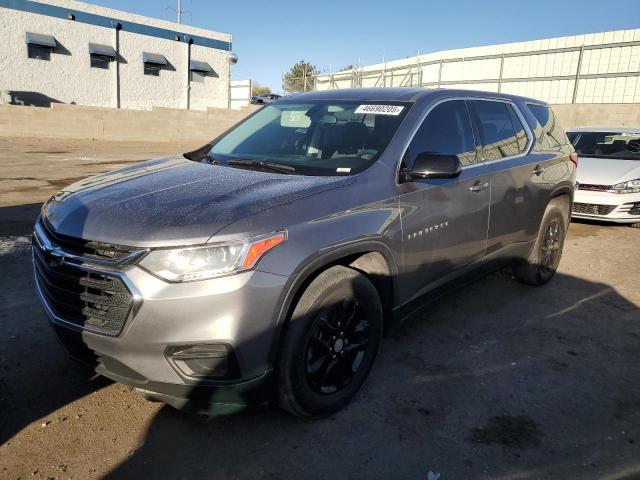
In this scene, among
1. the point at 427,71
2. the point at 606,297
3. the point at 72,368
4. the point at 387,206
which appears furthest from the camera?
the point at 427,71

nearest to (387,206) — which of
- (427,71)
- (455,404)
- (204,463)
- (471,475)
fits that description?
(455,404)

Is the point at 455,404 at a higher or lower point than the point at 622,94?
lower

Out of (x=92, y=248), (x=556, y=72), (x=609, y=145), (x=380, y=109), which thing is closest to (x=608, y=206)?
(x=609, y=145)

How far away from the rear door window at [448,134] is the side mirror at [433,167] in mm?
164

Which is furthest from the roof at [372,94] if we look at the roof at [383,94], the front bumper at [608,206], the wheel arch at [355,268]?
the front bumper at [608,206]

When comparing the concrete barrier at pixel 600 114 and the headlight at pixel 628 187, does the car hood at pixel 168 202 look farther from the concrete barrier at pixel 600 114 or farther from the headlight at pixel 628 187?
the concrete barrier at pixel 600 114

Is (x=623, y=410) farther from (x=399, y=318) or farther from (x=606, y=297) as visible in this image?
(x=606, y=297)

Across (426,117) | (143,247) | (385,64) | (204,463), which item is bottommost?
(204,463)

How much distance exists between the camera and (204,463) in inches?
97.7

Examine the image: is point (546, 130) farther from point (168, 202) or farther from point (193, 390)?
point (193, 390)

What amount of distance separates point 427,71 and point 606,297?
56.3 ft

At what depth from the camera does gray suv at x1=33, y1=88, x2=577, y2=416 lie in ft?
7.47

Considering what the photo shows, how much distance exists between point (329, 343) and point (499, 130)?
8.51ft

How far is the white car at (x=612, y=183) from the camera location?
752 cm
